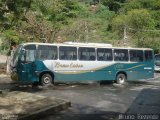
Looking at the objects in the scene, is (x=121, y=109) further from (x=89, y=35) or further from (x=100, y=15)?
(x=100, y=15)

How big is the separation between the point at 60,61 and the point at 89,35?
67.8 feet

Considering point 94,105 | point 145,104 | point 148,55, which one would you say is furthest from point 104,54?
point 94,105

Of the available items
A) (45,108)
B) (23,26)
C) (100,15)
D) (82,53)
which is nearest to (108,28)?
(100,15)

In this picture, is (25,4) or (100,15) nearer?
(25,4)

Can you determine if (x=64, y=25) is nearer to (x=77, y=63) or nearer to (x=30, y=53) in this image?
(x=77, y=63)

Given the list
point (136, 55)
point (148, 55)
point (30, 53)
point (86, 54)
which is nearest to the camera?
point (30, 53)

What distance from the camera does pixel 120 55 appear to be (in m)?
23.9

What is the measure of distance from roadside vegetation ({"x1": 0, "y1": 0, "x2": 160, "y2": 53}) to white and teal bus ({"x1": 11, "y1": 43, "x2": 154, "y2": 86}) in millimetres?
2219

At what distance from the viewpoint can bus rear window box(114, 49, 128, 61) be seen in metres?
23.7

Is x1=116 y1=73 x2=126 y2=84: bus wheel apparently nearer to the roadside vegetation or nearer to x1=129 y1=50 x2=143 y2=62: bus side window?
x1=129 y1=50 x2=143 y2=62: bus side window

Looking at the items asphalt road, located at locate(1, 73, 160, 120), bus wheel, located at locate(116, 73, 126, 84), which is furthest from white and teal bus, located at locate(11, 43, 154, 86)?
asphalt road, located at locate(1, 73, 160, 120)

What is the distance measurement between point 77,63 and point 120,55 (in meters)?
3.28

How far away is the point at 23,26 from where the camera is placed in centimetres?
3109

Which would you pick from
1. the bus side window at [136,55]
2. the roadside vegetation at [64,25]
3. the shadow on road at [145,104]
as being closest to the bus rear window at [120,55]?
the bus side window at [136,55]
